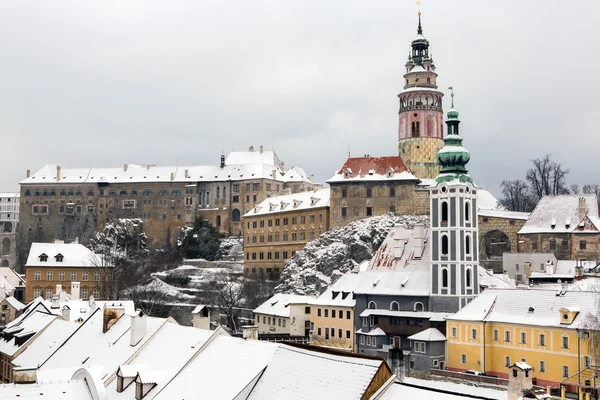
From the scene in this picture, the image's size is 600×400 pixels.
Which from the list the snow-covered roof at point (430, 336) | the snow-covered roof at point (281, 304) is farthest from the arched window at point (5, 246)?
the snow-covered roof at point (430, 336)

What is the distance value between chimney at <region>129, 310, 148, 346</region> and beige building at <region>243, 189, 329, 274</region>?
53128mm

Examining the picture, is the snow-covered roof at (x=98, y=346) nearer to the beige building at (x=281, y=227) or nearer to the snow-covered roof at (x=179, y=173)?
the beige building at (x=281, y=227)

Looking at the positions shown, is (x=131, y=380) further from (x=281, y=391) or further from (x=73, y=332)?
(x=73, y=332)

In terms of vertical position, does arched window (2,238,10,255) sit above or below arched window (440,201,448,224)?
below

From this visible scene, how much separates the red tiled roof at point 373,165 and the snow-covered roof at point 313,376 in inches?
2299

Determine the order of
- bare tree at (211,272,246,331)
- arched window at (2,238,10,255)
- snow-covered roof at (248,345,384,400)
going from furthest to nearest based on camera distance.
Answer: arched window at (2,238,10,255)
bare tree at (211,272,246,331)
snow-covered roof at (248,345,384,400)

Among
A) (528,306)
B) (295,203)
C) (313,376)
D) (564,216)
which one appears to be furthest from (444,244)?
(295,203)

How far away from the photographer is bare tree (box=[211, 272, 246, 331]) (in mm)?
67113

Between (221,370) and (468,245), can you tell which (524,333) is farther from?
(221,370)

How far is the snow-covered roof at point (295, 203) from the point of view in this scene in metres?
80.6

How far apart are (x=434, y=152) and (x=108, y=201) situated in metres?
51.5

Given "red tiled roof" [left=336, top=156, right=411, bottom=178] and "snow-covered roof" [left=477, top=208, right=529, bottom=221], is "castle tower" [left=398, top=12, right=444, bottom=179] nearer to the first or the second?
"red tiled roof" [left=336, top=156, right=411, bottom=178]

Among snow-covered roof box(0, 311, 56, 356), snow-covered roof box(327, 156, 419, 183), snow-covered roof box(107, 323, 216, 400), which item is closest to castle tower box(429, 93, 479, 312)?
snow-covered roof box(327, 156, 419, 183)

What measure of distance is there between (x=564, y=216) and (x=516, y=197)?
29924mm
